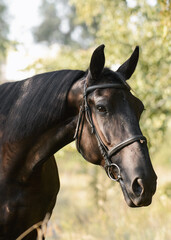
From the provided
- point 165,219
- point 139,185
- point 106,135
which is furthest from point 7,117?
point 165,219

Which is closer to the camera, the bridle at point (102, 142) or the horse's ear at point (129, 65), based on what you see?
the bridle at point (102, 142)

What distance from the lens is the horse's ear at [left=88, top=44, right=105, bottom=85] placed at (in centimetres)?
256

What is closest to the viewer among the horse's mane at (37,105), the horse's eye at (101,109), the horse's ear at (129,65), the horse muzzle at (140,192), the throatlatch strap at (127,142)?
the horse muzzle at (140,192)

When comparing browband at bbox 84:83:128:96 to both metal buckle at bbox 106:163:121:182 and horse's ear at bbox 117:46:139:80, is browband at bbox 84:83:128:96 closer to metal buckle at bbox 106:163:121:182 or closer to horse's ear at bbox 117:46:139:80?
horse's ear at bbox 117:46:139:80

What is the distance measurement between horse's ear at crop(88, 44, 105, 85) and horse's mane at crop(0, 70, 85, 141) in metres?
0.22

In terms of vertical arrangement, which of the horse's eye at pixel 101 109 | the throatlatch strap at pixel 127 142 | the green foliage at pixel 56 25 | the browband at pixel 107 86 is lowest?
the green foliage at pixel 56 25

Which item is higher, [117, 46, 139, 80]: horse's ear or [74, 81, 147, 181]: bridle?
[117, 46, 139, 80]: horse's ear

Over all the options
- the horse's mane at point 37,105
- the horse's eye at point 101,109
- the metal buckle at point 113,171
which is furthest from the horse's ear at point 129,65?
the metal buckle at point 113,171

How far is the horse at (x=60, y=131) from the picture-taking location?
244 cm

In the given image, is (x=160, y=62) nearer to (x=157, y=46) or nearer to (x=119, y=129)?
(x=157, y=46)

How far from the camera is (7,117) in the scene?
2.97 m

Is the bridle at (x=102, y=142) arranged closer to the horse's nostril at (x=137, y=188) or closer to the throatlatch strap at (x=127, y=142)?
the throatlatch strap at (x=127, y=142)

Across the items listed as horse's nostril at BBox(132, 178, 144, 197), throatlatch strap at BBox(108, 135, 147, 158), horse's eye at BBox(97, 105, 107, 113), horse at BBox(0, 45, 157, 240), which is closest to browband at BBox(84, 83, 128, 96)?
horse at BBox(0, 45, 157, 240)

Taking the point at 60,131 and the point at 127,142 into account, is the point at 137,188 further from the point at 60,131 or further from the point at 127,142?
the point at 60,131
